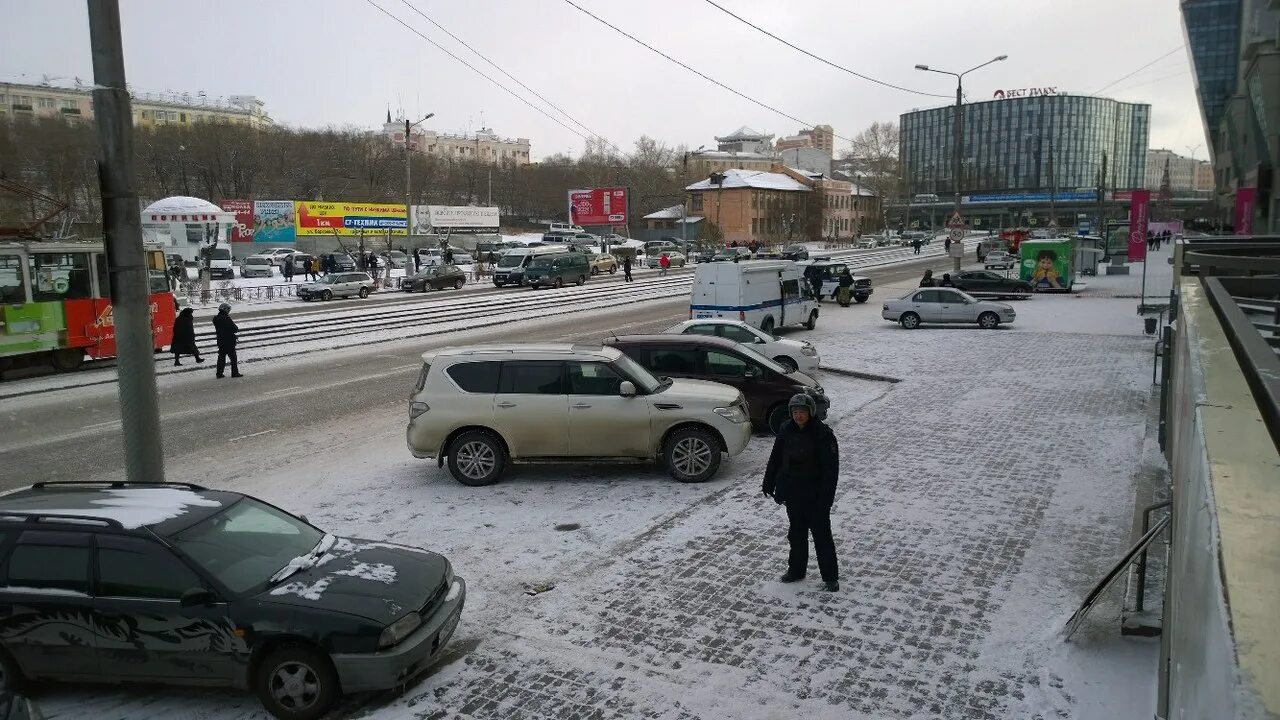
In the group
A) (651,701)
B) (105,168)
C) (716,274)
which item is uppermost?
(105,168)

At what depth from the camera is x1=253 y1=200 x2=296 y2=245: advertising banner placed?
64625 millimetres

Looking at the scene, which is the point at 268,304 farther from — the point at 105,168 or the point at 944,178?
the point at 944,178

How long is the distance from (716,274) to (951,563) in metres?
16.7

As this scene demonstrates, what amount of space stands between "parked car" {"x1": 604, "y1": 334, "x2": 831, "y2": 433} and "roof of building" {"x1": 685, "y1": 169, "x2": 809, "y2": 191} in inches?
3516

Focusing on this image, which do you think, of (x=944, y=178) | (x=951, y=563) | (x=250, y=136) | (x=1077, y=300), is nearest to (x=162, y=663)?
(x=951, y=563)

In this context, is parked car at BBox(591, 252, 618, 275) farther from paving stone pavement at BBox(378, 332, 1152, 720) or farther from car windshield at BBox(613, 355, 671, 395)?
car windshield at BBox(613, 355, 671, 395)

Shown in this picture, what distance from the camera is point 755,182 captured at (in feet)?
343

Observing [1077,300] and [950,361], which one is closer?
[950,361]

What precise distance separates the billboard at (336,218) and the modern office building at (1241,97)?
4991cm

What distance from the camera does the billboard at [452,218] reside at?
7262 centimetres

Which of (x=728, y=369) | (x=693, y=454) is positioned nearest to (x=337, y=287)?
(x=728, y=369)

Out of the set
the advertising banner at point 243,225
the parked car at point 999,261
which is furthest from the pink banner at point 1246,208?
the advertising banner at point 243,225

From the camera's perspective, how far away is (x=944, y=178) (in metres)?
174

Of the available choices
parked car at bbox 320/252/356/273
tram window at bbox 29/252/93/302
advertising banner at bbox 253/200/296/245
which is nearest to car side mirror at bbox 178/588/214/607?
tram window at bbox 29/252/93/302
